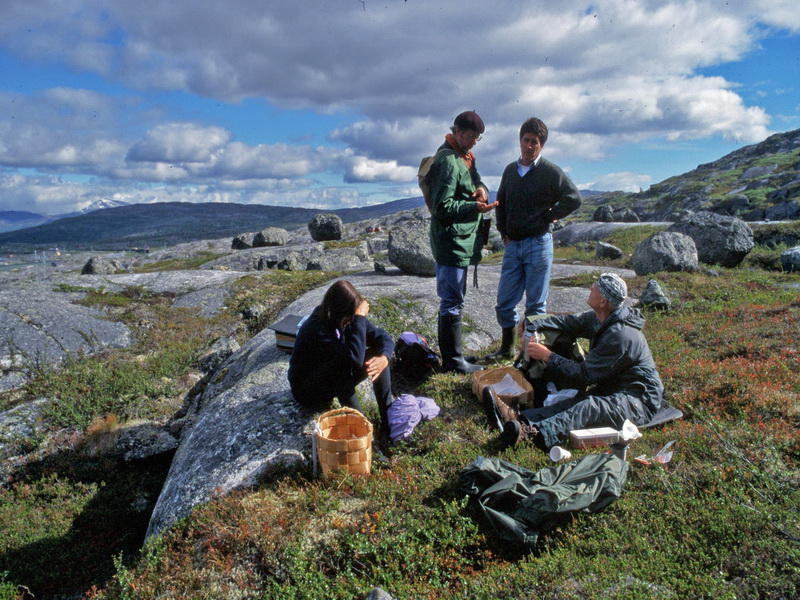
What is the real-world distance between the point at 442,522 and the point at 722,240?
71.4 feet

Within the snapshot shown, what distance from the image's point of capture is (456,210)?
23.7ft

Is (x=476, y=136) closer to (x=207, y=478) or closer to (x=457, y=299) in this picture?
(x=457, y=299)

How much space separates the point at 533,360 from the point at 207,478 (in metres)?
5.00

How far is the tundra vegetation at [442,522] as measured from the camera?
13.2 ft

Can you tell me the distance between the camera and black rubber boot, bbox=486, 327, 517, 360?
29.2ft

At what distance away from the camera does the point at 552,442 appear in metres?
6.06

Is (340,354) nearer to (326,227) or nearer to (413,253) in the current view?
(413,253)

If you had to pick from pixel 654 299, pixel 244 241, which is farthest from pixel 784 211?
pixel 244 241

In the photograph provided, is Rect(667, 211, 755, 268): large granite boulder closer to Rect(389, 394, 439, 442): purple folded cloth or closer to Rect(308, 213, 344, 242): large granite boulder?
Rect(389, 394, 439, 442): purple folded cloth

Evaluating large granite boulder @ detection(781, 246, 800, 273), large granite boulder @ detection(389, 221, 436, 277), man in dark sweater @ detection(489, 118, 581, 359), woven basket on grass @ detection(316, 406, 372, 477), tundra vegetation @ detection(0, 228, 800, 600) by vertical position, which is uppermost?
man in dark sweater @ detection(489, 118, 581, 359)

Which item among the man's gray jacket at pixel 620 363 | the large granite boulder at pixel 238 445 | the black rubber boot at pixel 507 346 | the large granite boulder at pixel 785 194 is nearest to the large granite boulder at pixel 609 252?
the black rubber boot at pixel 507 346

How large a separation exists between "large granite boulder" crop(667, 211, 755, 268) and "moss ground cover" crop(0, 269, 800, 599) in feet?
53.1

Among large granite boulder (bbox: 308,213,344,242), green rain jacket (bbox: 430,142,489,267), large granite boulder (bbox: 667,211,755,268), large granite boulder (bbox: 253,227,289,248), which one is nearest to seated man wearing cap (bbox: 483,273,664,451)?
green rain jacket (bbox: 430,142,489,267)

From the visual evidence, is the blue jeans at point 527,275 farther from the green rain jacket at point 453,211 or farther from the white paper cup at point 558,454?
the white paper cup at point 558,454
